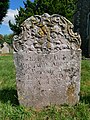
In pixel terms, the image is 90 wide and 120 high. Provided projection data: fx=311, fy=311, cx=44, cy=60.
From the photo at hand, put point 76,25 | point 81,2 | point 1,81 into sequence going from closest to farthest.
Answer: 1. point 1,81
2. point 81,2
3. point 76,25

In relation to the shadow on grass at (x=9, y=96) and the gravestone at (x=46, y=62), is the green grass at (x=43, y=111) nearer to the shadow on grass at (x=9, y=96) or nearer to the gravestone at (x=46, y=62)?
the shadow on grass at (x=9, y=96)

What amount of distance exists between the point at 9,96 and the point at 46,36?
1.63m

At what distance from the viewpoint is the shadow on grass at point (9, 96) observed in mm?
6430

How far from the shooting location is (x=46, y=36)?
20.0 ft

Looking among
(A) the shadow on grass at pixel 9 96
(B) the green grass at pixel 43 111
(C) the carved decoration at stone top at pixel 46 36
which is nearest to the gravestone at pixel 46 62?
(C) the carved decoration at stone top at pixel 46 36

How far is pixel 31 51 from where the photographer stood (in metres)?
6.03

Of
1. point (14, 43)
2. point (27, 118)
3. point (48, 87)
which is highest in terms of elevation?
point (14, 43)

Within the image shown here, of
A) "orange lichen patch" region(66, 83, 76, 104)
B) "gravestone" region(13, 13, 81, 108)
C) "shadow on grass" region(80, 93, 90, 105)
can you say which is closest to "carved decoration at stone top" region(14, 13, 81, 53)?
"gravestone" region(13, 13, 81, 108)

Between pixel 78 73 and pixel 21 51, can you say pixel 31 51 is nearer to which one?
pixel 21 51

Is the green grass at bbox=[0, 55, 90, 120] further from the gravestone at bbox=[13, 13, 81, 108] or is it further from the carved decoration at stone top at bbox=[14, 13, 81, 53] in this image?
the carved decoration at stone top at bbox=[14, 13, 81, 53]

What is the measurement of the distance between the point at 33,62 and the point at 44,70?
0.87ft

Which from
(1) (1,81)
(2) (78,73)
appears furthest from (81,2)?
(2) (78,73)

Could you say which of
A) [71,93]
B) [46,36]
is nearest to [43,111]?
[71,93]

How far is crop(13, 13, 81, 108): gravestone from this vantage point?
6031 mm
